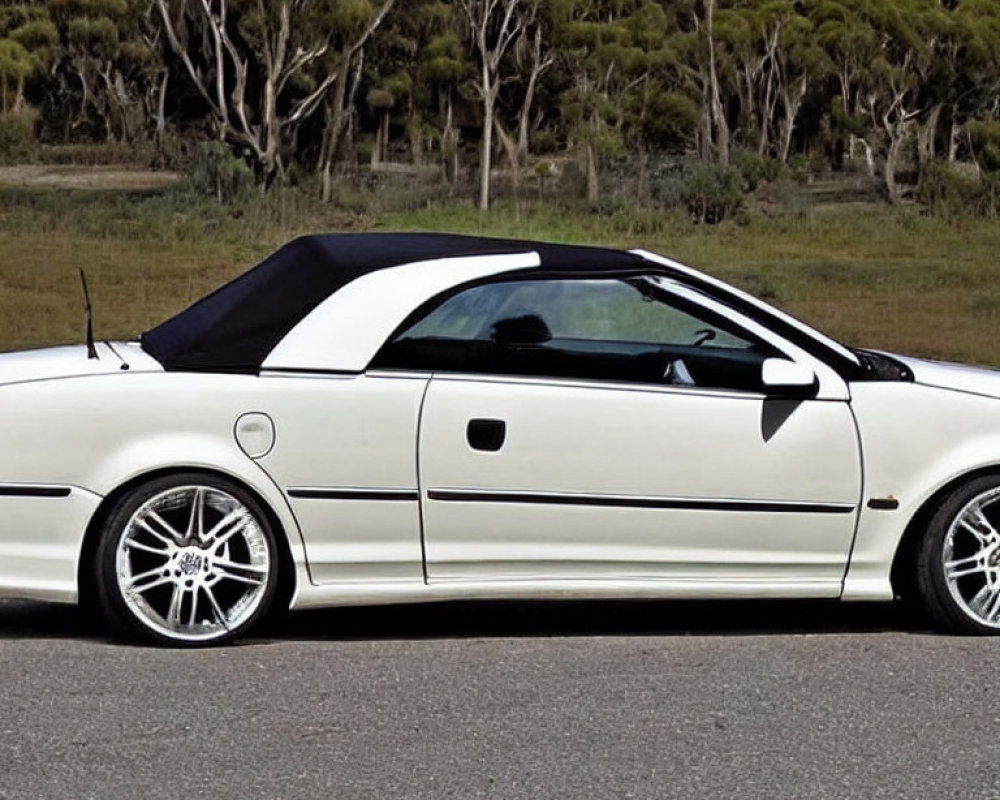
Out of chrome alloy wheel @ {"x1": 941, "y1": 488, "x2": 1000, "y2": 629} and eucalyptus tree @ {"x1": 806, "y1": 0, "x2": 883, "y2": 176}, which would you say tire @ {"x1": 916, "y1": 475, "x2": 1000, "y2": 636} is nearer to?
chrome alloy wheel @ {"x1": 941, "y1": 488, "x2": 1000, "y2": 629}

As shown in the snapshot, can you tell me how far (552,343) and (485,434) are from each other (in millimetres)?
512

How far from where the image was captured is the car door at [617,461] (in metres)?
6.91

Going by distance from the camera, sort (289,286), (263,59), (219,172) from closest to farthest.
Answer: (289,286) → (219,172) → (263,59)

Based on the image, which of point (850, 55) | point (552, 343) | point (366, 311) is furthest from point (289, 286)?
point (850, 55)

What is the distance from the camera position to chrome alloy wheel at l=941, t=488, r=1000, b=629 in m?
7.17

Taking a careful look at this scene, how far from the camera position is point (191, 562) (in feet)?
22.4

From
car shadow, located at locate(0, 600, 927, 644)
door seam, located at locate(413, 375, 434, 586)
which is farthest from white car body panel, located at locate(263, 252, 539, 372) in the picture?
car shadow, located at locate(0, 600, 927, 644)

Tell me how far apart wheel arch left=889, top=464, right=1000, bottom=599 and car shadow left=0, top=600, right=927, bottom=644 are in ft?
0.80

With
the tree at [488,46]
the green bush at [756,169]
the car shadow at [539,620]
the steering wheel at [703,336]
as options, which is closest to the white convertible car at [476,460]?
the steering wheel at [703,336]

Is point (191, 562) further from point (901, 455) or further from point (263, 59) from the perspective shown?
point (263, 59)

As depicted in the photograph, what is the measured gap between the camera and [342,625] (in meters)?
7.55

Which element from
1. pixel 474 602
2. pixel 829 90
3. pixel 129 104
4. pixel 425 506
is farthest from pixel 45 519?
pixel 829 90

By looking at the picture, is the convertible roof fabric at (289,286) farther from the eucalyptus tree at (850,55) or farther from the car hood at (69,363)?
the eucalyptus tree at (850,55)

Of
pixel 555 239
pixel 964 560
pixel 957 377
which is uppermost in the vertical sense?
pixel 957 377
